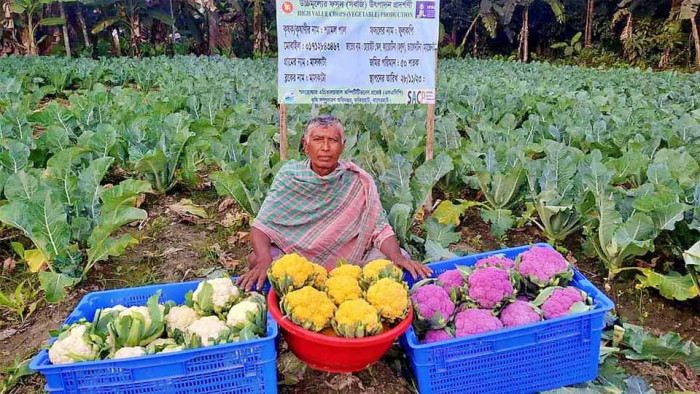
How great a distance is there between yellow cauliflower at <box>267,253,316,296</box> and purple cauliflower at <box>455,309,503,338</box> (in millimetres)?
700

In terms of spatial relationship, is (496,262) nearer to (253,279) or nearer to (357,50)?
(253,279)

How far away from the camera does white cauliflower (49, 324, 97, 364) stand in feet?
7.04

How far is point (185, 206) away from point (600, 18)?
2433 centimetres

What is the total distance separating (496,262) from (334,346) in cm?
103

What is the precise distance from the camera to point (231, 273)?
367 centimetres

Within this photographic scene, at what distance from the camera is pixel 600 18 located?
78.5 feet

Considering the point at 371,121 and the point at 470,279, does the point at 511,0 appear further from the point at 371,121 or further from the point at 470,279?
the point at 470,279

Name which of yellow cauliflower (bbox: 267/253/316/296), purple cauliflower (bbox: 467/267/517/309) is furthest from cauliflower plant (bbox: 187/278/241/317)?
purple cauliflower (bbox: 467/267/517/309)

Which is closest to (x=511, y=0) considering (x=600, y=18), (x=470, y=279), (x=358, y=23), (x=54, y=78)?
(x=600, y=18)

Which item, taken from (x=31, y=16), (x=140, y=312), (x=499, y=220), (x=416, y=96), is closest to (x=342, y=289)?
(x=140, y=312)

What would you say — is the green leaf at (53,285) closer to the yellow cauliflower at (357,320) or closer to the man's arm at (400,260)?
the yellow cauliflower at (357,320)

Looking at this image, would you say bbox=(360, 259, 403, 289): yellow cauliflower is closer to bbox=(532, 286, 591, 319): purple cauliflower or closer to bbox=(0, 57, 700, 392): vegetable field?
bbox=(0, 57, 700, 392): vegetable field

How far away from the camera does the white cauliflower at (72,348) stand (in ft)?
7.04

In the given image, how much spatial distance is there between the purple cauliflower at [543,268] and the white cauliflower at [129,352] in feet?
5.95
